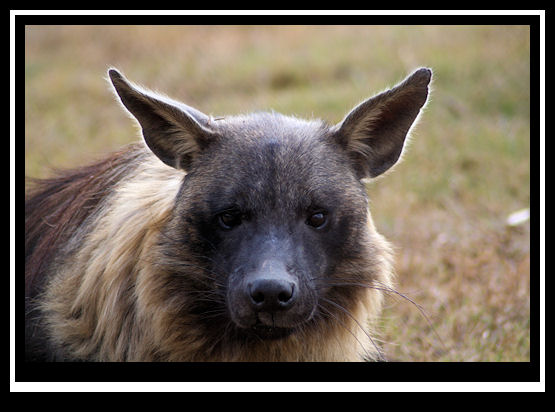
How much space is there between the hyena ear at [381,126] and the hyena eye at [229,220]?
741mm

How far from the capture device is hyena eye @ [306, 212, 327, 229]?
12.6 ft

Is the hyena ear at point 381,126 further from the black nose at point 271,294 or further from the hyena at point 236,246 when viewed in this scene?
the black nose at point 271,294

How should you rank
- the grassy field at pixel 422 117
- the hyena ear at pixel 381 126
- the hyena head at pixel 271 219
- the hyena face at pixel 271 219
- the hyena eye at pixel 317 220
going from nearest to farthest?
1. the hyena face at pixel 271 219
2. the hyena head at pixel 271 219
3. the hyena eye at pixel 317 220
4. the hyena ear at pixel 381 126
5. the grassy field at pixel 422 117

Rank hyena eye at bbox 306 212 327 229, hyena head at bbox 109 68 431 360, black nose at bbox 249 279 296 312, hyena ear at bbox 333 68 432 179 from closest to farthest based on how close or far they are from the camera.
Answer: black nose at bbox 249 279 296 312 < hyena head at bbox 109 68 431 360 < hyena eye at bbox 306 212 327 229 < hyena ear at bbox 333 68 432 179

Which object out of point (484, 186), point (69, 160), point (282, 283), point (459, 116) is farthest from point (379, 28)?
point (282, 283)

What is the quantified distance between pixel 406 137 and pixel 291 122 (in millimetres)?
637

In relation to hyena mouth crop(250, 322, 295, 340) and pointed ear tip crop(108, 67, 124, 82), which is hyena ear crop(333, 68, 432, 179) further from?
pointed ear tip crop(108, 67, 124, 82)

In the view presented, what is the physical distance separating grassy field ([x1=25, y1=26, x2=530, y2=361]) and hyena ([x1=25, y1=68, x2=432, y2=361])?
109 cm

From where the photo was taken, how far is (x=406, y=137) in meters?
4.18

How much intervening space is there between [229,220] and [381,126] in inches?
39.9

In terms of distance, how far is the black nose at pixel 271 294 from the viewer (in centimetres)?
344

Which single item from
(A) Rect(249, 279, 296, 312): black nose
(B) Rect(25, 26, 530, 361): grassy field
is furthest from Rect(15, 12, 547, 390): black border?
(B) Rect(25, 26, 530, 361): grassy field

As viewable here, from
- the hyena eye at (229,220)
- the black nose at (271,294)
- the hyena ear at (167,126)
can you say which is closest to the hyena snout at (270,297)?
the black nose at (271,294)
